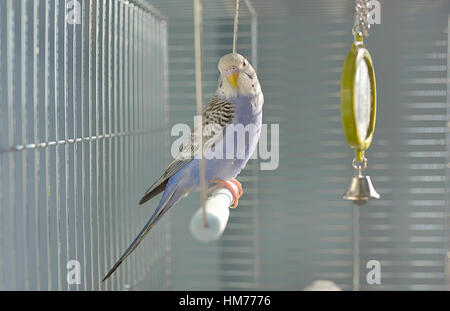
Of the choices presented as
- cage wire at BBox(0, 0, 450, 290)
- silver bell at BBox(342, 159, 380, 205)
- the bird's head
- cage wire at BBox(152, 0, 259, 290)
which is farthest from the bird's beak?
cage wire at BBox(152, 0, 259, 290)

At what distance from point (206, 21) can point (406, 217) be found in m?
1.54

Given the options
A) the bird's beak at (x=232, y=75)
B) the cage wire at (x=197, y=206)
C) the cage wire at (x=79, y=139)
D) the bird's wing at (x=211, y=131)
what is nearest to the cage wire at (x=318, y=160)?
the cage wire at (x=197, y=206)

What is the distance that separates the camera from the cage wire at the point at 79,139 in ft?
3.62

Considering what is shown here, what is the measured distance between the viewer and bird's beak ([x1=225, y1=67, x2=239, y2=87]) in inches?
50.0

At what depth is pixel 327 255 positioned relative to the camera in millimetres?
2734

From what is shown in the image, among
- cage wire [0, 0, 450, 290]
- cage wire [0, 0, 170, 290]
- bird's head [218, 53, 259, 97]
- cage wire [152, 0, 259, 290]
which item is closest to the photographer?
cage wire [0, 0, 170, 290]

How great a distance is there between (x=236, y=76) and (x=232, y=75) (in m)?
0.01

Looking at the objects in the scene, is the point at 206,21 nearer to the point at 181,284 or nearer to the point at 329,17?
the point at 329,17

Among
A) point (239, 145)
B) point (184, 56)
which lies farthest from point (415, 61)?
point (239, 145)

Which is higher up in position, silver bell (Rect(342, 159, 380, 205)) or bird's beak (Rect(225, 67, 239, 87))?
bird's beak (Rect(225, 67, 239, 87))

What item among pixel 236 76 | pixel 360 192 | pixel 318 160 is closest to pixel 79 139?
pixel 236 76

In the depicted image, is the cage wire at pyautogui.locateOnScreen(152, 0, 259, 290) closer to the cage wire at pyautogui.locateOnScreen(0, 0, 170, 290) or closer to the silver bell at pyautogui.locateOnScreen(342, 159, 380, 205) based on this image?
the cage wire at pyautogui.locateOnScreen(0, 0, 170, 290)

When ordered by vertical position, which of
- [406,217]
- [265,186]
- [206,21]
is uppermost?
[206,21]

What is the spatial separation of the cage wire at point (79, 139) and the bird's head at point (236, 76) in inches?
15.0
